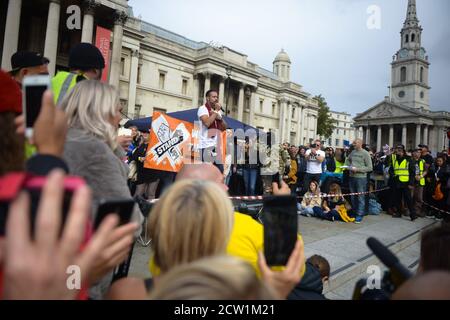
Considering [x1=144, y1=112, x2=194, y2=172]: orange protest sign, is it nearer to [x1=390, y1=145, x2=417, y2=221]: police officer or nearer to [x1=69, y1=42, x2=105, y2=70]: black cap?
[x1=69, y1=42, x2=105, y2=70]: black cap

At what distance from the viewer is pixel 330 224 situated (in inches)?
293

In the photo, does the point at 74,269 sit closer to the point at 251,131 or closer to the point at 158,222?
the point at 158,222

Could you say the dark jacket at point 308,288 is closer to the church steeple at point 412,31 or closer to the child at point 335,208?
the child at point 335,208

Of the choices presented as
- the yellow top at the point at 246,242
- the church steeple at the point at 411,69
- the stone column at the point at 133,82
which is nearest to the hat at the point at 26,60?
the yellow top at the point at 246,242

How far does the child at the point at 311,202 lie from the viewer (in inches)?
329

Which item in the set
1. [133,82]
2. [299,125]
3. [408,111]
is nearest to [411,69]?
[408,111]

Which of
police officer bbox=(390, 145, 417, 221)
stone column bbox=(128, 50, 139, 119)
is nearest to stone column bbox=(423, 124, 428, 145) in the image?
stone column bbox=(128, 50, 139, 119)

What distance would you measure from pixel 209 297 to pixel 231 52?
136 feet

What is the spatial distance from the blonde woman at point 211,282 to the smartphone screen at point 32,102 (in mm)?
829
